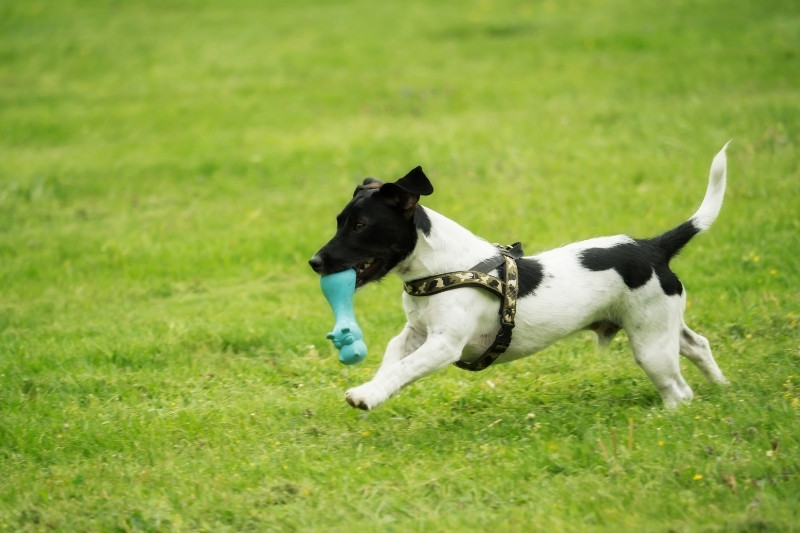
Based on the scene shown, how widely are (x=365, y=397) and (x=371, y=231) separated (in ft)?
3.23

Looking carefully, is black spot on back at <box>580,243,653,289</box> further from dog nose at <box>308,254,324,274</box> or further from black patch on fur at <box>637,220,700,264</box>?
dog nose at <box>308,254,324,274</box>

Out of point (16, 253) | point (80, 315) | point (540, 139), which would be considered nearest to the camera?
point (80, 315)

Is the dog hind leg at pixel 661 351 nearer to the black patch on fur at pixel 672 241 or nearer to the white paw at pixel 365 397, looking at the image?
the black patch on fur at pixel 672 241

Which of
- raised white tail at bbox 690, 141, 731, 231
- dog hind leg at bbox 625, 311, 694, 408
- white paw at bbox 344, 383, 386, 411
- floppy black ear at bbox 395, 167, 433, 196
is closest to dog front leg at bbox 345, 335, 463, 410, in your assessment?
white paw at bbox 344, 383, 386, 411

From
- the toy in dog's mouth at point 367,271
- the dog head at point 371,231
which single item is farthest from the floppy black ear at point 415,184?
the toy in dog's mouth at point 367,271

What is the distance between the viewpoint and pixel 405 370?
5.81 meters

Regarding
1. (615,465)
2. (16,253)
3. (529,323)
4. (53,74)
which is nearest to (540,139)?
(16,253)

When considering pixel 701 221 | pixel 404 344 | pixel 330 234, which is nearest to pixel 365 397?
pixel 404 344

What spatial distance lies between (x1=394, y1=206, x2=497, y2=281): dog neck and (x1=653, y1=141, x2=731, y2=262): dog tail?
1226 millimetres

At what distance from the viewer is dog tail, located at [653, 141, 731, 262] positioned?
6648 millimetres

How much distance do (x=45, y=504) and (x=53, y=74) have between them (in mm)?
15532

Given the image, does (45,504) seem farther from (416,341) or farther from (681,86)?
(681,86)

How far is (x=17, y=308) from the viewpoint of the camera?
31.5 feet

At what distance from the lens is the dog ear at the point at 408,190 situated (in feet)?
18.9
